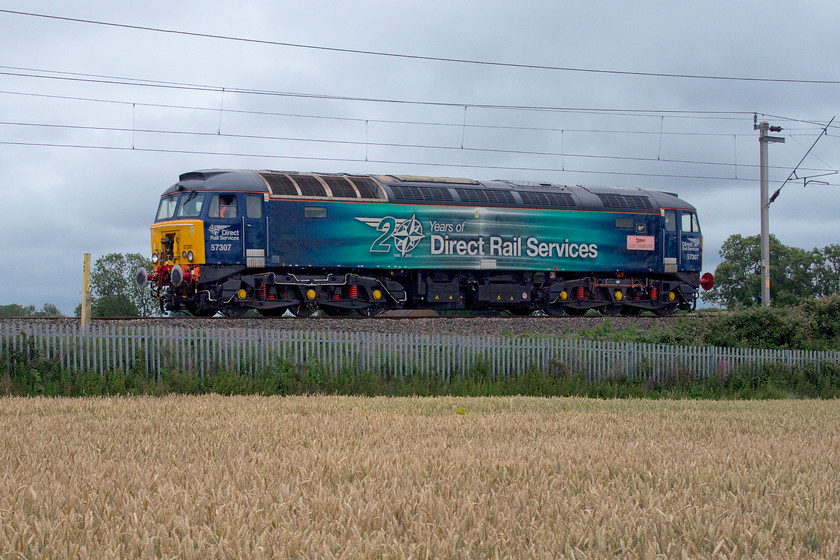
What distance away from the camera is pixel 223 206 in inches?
977

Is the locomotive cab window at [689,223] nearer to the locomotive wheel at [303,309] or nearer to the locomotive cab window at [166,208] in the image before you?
the locomotive wheel at [303,309]

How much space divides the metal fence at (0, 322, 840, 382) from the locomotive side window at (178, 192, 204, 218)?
23.8 ft

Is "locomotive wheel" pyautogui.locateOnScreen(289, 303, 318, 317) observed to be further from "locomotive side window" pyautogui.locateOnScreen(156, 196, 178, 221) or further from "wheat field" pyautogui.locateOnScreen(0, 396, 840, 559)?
"wheat field" pyautogui.locateOnScreen(0, 396, 840, 559)

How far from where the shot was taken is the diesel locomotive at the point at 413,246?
2488 cm

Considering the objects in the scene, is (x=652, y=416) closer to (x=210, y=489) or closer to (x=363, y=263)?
(x=210, y=489)

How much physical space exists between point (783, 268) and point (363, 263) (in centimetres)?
4976

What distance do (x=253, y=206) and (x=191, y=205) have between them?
188 centimetres

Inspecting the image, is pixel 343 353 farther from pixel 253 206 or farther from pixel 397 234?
pixel 397 234

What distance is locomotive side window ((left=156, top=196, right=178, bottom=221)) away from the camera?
2566 cm

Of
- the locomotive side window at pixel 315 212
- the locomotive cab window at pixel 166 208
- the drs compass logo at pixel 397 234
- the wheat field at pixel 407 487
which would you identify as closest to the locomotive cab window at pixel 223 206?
the locomotive cab window at pixel 166 208

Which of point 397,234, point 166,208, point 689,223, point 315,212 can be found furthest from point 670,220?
point 166,208

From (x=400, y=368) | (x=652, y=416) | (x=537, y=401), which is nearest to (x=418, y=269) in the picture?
(x=400, y=368)

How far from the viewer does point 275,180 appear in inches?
1014

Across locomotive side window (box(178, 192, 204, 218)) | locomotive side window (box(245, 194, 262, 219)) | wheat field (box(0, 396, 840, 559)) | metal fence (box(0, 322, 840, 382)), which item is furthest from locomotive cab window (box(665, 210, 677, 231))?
wheat field (box(0, 396, 840, 559))
